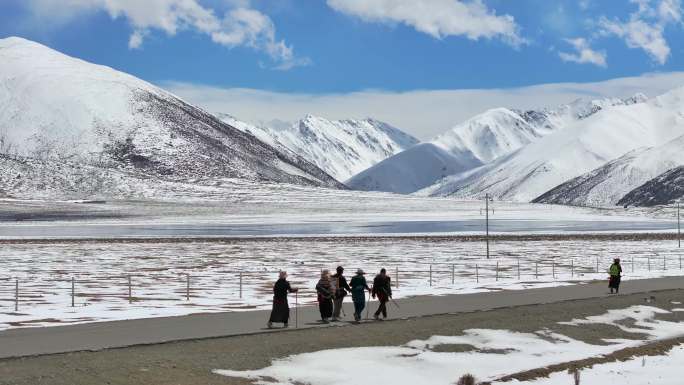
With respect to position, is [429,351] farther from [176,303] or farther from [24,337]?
[176,303]

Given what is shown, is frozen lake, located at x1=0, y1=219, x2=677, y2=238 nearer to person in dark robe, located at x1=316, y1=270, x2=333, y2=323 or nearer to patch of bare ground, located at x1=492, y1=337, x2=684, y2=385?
person in dark robe, located at x1=316, y1=270, x2=333, y2=323

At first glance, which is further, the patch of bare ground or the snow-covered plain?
the snow-covered plain

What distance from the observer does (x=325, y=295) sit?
98.5ft

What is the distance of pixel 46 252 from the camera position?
82750 millimetres

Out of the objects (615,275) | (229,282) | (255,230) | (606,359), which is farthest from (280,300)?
(255,230)

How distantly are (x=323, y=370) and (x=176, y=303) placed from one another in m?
15.3

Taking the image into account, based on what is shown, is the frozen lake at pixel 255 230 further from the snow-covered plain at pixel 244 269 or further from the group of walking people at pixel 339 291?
the group of walking people at pixel 339 291

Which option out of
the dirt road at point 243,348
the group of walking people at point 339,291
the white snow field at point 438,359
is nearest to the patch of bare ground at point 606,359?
the white snow field at point 438,359

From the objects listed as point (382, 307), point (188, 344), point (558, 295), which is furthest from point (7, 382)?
point (558, 295)

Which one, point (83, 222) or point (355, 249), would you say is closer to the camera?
point (355, 249)

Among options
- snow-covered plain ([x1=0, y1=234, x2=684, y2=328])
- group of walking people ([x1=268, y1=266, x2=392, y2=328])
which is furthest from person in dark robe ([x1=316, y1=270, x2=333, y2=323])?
snow-covered plain ([x1=0, y1=234, x2=684, y2=328])

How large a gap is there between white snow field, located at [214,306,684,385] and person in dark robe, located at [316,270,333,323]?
413 centimetres

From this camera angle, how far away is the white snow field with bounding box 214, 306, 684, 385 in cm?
2297

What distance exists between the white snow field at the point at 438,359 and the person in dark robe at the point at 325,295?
13.5ft
